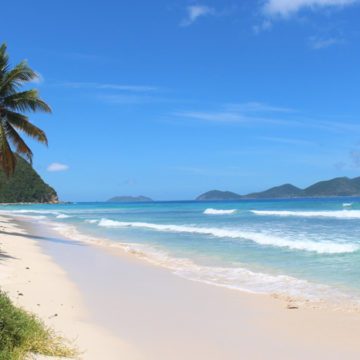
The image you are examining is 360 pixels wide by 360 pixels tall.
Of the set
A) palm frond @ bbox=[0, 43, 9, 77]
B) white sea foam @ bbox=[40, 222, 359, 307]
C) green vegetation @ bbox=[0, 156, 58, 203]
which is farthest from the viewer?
green vegetation @ bbox=[0, 156, 58, 203]

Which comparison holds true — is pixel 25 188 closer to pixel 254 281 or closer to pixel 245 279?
pixel 245 279

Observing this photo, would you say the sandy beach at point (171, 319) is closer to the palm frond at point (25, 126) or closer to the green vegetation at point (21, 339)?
the green vegetation at point (21, 339)

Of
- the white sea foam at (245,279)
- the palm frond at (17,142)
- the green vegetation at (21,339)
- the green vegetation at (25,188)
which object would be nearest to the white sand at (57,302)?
the green vegetation at (21,339)

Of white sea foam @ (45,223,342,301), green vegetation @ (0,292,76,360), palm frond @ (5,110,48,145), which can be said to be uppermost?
palm frond @ (5,110,48,145)

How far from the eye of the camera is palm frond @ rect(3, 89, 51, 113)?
1909 cm

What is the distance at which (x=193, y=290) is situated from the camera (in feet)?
32.0

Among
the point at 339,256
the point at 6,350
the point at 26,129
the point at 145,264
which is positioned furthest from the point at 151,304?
the point at 26,129

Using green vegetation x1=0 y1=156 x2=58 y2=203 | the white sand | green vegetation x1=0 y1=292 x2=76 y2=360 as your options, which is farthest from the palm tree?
green vegetation x1=0 y1=156 x2=58 y2=203

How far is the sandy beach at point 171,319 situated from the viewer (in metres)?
5.74

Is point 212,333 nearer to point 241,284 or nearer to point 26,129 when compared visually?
point 241,284

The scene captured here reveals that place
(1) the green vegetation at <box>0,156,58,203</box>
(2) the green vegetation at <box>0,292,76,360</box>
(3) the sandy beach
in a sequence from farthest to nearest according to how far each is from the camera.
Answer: (1) the green vegetation at <box>0,156,58,203</box>
(3) the sandy beach
(2) the green vegetation at <box>0,292,76,360</box>

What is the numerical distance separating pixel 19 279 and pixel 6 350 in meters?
5.74

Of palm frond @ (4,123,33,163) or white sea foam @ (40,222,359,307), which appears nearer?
white sea foam @ (40,222,359,307)

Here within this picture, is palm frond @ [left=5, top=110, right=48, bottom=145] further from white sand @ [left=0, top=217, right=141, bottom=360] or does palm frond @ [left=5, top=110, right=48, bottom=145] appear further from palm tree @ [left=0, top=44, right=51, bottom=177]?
white sand @ [left=0, top=217, right=141, bottom=360]
